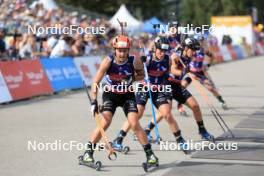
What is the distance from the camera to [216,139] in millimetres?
11133

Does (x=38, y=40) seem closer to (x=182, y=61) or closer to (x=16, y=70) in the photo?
(x=16, y=70)

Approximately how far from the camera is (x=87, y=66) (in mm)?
22156

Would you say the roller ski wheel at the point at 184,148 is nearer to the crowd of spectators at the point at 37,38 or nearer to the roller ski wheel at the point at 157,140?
the roller ski wheel at the point at 157,140

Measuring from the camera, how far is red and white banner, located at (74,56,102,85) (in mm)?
21594

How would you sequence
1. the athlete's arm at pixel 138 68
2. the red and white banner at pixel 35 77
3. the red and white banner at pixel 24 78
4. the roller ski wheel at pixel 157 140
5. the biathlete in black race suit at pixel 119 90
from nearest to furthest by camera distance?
1. the biathlete in black race suit at pixel 119 90
2. the athlete's arm at pixel 138 68
3. the roller ski wheel at pixel 157 140
4. the red and white banner at pixel 24 78
5. the red and white banner at pixel 35 77

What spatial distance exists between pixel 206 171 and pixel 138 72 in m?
1.81

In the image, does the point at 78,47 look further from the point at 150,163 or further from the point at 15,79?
the point at 150,163

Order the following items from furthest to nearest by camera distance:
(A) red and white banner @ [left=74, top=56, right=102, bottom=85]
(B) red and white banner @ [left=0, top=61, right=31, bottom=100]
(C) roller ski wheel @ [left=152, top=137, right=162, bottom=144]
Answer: (A) red and white banner @ [left=74, top=56, right=102, bottom=85], (B) red and white banner @ [left=0, top=61, right=31, bottom=100], (C) roller ski wheel @ [left=152, top=137, right=162, bottom=144]

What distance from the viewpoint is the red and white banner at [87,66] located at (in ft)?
70.8

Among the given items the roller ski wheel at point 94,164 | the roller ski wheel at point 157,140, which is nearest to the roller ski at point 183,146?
the roller ski wheel at point 157,140

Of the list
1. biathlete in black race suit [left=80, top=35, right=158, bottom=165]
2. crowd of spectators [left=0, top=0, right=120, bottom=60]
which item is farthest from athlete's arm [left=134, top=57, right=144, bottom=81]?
crowd of spectators [left=0, top=0, right=120, bottom=60]

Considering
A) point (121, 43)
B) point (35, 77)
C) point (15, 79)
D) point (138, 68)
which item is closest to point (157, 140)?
point (138, 68)

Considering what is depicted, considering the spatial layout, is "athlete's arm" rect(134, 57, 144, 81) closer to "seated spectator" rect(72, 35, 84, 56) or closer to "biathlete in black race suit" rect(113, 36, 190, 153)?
"biathlete in black race suit" rect(113, 36, 190, 153)

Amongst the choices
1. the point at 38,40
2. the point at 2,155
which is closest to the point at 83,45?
the point at 38,40
